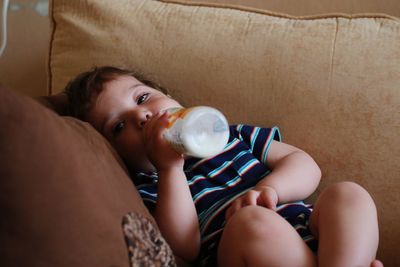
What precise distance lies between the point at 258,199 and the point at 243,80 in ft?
1.04

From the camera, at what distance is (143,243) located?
2.02 feet

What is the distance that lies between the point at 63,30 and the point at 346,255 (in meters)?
0.89

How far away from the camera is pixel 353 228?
752 mm

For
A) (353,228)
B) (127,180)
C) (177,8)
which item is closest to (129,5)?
(177,8)

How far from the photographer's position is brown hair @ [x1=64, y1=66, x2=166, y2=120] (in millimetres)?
1047

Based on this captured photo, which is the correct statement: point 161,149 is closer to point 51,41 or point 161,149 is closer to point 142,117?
point 142,117

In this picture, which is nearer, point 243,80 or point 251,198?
point 251,198

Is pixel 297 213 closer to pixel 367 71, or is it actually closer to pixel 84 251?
pixel 367 71

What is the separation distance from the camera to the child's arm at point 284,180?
0.87 m

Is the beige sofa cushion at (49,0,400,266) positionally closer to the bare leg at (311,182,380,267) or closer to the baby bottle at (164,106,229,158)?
the bare leg at (311,182,380,267)

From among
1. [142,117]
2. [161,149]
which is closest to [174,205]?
[161,149]

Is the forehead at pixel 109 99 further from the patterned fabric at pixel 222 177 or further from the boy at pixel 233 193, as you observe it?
the patterned fabric at pixel 222 177

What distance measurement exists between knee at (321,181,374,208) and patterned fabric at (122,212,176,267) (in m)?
0.31

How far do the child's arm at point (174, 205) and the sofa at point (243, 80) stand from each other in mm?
110
